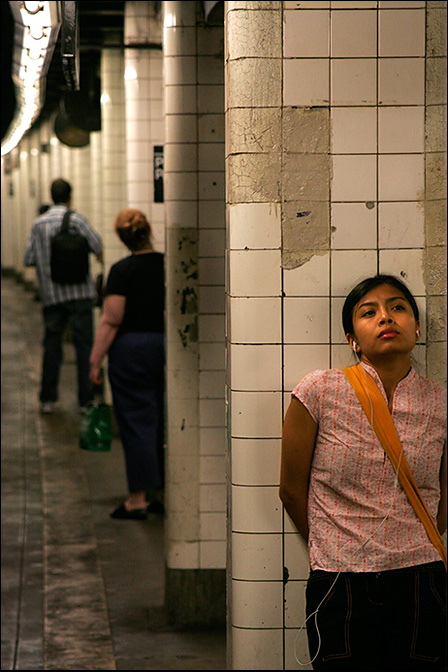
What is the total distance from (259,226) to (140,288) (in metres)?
3.11

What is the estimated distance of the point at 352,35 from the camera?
3.11 meters

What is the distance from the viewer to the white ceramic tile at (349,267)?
124 inches

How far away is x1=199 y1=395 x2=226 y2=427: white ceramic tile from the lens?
4.91 metres

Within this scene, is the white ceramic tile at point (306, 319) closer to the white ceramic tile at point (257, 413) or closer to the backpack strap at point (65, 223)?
the white ceramic tile at point (257, 413)

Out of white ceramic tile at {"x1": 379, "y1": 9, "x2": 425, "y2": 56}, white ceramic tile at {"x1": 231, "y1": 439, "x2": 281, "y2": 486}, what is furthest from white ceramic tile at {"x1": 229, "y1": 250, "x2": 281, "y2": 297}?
white ceramic tile at {"x1": 379, "y1": 9, "x2": 425, "y2": 56}

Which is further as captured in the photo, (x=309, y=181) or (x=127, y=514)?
(x=127, y=514)

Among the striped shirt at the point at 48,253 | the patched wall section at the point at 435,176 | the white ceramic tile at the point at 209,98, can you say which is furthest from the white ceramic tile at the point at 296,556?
the striped shirt at the point at 48,253

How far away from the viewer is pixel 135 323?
6.29m

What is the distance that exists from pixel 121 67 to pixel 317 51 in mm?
7133

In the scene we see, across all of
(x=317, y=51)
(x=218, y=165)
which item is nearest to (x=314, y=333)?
(x=317, y=51)

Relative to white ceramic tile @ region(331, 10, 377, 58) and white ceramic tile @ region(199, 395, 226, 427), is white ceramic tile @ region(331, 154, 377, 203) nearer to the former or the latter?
white ceramic tile @ region(331, 10, 377, 58)

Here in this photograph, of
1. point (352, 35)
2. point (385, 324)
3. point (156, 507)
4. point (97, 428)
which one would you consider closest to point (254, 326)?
point (385, 324)

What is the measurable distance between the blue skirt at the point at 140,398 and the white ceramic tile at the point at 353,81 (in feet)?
10.8

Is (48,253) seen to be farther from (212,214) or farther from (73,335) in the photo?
(212,214)
